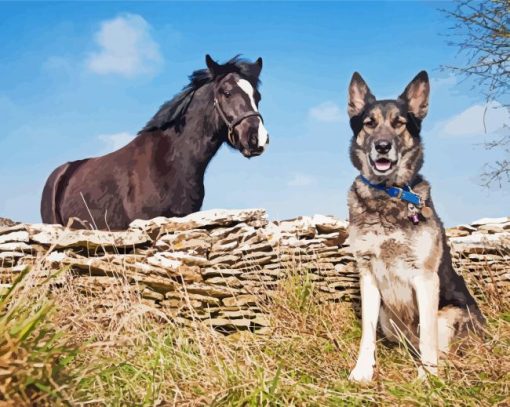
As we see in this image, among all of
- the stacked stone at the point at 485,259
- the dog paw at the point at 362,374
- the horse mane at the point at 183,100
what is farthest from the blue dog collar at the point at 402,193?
the horse mane at the point at 183,100

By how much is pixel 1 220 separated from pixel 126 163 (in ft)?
10.5

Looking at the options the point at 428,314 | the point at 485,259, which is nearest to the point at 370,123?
the point at 428,314

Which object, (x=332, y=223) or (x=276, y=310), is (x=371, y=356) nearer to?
(x=276, y=310)

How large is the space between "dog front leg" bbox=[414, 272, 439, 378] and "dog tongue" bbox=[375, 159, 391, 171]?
2.82 feet

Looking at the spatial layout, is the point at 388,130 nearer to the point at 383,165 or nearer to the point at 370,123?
the point at 370,123

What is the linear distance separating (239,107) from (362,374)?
4764 millimetres

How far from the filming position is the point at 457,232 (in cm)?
870

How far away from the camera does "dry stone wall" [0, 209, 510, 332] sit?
6590 millimetres

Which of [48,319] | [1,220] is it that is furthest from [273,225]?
[1,220]

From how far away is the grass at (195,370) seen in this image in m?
2.76

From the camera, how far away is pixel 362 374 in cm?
467

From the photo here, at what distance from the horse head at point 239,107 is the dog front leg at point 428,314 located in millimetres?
4160

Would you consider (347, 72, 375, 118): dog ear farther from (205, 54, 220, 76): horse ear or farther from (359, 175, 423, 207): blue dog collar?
(205, 54, 220, 76): horse ear

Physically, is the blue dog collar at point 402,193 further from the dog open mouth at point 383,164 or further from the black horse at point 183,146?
the black horse at point 183,146
